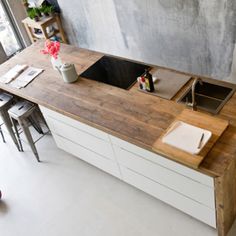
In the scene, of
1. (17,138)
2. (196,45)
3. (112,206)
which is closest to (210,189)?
(112,206)

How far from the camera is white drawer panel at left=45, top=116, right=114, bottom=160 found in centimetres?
304

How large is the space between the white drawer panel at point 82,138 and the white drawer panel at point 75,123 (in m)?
0.05


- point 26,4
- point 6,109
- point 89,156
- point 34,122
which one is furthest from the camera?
point 26,4

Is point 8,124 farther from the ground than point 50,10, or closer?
closer

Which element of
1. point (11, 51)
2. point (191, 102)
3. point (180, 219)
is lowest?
point (180, 219)

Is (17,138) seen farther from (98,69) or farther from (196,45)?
(196,45)

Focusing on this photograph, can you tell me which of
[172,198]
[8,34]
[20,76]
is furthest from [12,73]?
[8,34]

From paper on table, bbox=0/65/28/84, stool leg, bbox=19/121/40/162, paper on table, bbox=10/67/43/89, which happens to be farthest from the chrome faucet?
paper on table, bbox=0/65/28/84

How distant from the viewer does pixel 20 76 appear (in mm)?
3615

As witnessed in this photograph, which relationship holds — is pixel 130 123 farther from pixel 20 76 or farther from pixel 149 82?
pixel 20 76

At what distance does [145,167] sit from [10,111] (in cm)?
173

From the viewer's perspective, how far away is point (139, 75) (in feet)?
10.4

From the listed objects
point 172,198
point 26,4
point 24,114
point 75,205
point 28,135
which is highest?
point 26,4

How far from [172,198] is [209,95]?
0.93 meters
